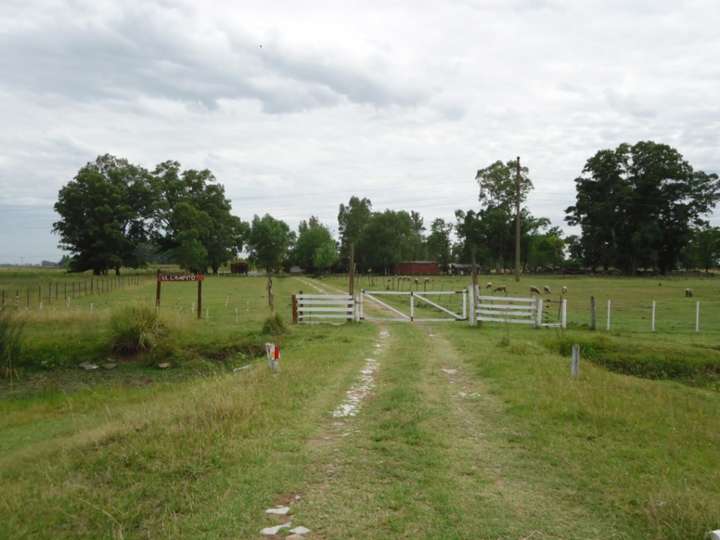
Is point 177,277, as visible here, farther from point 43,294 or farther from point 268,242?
point 268,242

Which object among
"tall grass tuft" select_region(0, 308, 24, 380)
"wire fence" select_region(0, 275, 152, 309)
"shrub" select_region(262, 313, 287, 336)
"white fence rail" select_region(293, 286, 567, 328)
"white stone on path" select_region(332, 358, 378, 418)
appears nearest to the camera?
"white stone on path" select_region(332, 358, 378, 418)

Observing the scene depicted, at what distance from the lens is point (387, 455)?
6.71m

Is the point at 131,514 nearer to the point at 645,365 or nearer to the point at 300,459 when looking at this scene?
the point at 300,459

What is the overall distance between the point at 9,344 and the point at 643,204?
250 ft

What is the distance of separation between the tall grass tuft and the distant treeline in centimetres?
6127

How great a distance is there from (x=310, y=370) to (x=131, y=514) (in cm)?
624

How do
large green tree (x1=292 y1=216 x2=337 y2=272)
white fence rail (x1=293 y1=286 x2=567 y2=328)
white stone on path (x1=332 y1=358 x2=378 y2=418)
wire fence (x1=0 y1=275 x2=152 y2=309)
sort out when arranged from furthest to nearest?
large green tree (x1=292 y1=216 x2=337 y2=272) < wire fence (x1=0 y1=275 x2=152 y2=309) < white fence rail (x1=293 y1=286 x2=567 y2=328) < white stone on path (x1=332 y1=358 x2=378 y2=418)

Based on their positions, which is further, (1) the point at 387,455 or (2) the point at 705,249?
(2) the point at 705,249

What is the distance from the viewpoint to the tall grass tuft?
16.8 meters

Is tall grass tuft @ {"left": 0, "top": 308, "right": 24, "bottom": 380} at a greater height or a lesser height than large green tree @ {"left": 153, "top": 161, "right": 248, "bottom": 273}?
lesser

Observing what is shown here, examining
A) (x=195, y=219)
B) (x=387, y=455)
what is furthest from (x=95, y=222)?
(x=387, y=455)

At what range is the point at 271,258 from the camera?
116500 millimetres

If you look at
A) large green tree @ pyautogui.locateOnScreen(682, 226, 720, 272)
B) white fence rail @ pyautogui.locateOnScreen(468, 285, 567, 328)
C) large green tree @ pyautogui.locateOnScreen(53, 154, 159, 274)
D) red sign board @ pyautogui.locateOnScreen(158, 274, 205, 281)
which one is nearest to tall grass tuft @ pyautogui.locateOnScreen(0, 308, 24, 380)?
red sign board @ pyautogui.locateOnScreen(158, 274, 205, 281)

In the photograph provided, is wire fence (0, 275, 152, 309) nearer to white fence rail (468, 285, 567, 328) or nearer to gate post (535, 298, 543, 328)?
white fence rail (468, 285, 567, 328)
